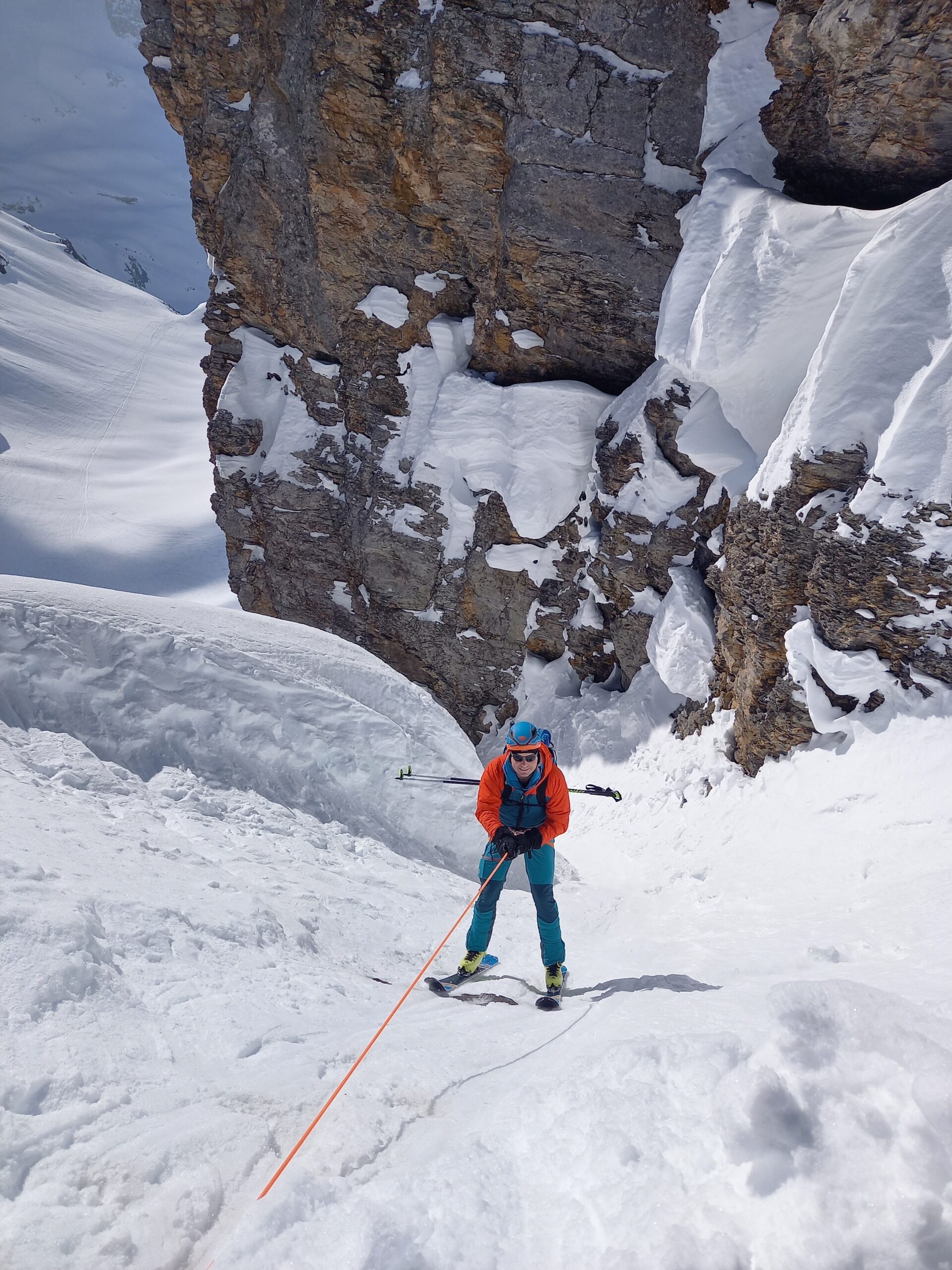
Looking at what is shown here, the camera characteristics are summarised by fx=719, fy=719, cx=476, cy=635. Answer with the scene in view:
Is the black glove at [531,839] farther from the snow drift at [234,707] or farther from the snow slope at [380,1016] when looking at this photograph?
the snow drift at [234,707]

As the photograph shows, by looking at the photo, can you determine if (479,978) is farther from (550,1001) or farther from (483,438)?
(483,438)

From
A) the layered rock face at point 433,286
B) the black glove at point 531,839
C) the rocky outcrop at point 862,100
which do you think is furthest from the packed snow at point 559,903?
the black glove at point 531,839

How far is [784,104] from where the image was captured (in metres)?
9.97

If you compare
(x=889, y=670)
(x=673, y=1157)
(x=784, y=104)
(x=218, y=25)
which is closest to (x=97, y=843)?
(x=673, y=1157)

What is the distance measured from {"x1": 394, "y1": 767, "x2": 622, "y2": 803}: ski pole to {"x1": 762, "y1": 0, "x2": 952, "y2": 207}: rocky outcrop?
8.32 metres

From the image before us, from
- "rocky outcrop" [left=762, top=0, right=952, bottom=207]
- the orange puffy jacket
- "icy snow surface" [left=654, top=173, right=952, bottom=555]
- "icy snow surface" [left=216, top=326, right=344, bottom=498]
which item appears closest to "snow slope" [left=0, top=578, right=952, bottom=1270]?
the orange puffy jacket

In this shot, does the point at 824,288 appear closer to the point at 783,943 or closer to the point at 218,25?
the point at 783,943

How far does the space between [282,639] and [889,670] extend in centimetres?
641

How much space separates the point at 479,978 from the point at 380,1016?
1.13m

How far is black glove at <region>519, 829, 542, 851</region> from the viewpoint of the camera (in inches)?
179

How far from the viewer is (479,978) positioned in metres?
4.90

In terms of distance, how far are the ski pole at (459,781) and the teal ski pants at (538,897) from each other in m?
0.82

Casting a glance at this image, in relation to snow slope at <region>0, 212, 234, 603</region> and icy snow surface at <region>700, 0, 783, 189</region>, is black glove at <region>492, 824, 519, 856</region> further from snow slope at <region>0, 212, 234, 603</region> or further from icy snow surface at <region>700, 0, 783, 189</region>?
snow slope at <region>0, 212, 234, 603</region>

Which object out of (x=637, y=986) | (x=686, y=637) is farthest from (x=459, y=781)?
(x=686, y=637)
